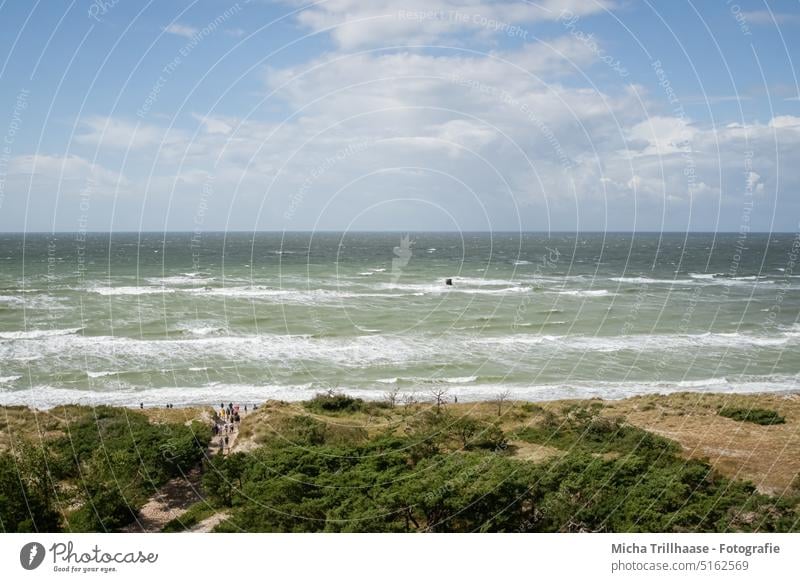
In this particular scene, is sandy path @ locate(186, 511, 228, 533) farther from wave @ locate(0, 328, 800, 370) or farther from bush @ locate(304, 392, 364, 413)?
wave @ locate(0, 328, 800, 370)

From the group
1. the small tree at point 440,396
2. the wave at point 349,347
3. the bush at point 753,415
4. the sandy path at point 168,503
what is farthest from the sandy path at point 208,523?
the bush at point 753,415

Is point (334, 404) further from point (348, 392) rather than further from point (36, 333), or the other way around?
point (36, 333)

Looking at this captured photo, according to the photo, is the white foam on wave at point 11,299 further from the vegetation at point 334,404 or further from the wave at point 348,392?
the vegetation at point 334,404

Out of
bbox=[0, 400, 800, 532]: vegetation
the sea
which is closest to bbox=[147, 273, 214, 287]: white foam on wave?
the sea

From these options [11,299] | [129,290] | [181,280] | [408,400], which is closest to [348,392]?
[408,400]

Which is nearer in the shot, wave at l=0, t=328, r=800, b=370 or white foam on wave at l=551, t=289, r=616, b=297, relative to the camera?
wave at l=0, t=328, r=800, b=370
